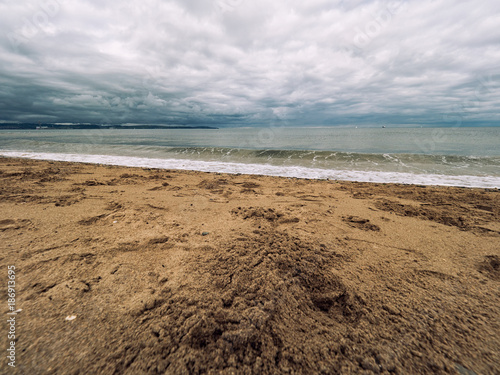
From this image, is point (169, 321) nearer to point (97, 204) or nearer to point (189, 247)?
point (189, 247)

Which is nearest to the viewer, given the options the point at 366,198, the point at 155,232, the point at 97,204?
the point at 155,232

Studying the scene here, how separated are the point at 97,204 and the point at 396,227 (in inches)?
241

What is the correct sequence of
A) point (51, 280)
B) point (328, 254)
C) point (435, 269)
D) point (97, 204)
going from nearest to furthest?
point (51, 280)
point (435, 269)
point (328, 254)
point (97, 204)

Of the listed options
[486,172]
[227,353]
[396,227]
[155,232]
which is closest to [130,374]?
[227,353]

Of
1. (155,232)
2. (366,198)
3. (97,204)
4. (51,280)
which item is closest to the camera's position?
(51,280)

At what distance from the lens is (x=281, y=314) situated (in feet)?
6.22

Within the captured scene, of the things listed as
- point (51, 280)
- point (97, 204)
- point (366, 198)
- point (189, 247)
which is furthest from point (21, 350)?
point (366, 198)

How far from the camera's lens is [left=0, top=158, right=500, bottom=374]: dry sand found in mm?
1542

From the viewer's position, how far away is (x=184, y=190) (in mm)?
6406

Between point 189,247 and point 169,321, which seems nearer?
point 169,321

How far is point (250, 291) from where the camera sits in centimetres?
215

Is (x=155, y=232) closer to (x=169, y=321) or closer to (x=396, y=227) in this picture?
(x=169, y=321)

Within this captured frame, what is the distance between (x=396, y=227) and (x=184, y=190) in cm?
526

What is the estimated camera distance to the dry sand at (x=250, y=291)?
1.54 metres
